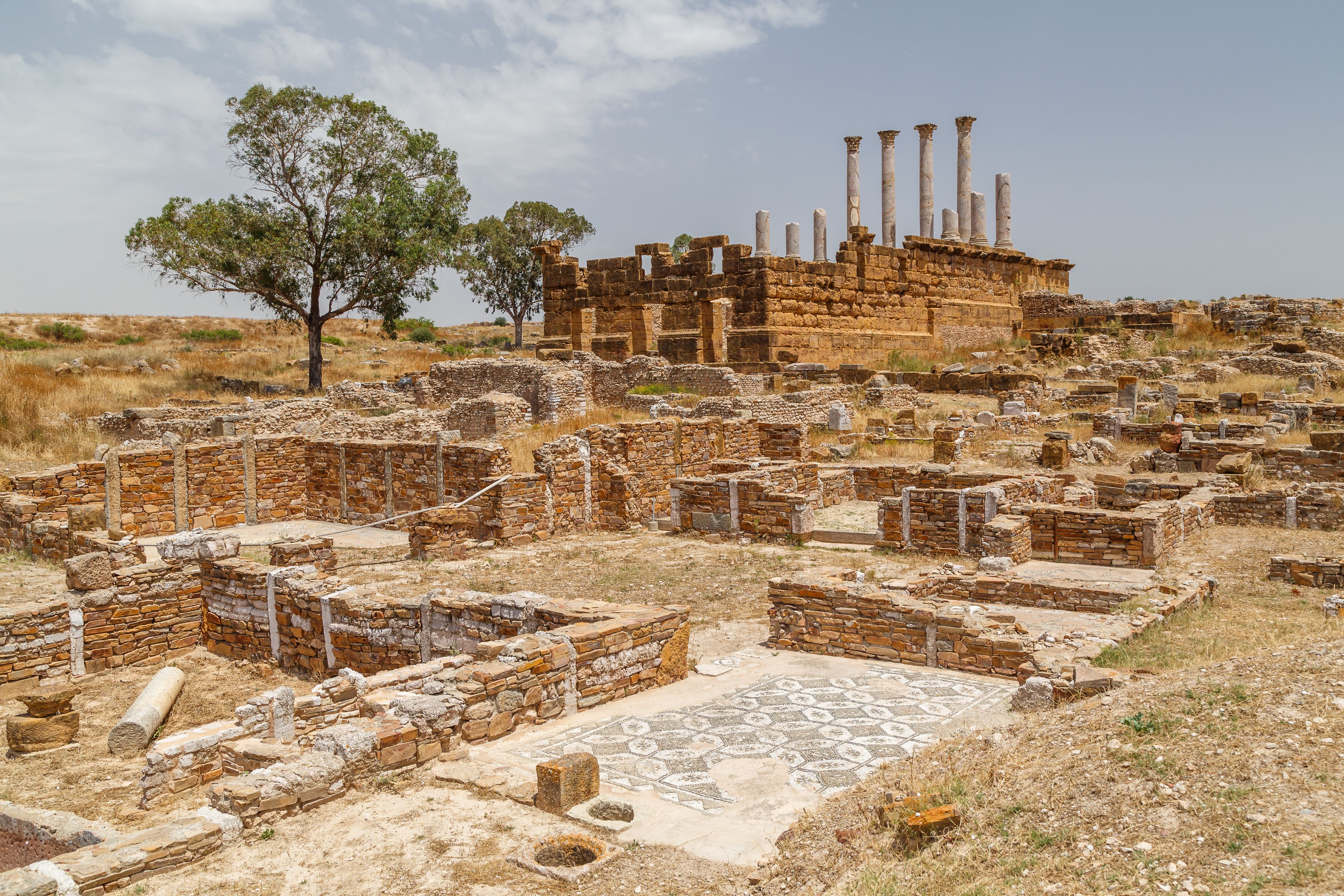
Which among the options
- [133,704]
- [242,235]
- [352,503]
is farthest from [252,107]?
[133,704]

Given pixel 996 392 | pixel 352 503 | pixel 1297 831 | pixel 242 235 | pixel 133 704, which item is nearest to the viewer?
pixel 1297 831

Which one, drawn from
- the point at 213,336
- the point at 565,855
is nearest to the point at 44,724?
the point at 565,855

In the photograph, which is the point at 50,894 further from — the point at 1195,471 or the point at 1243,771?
the point at 1195,471

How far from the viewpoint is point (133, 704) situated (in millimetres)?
8133

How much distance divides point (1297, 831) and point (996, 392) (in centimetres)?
2371

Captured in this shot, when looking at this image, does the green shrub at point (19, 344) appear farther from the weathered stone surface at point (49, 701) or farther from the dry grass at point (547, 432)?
the weathered stone surface at point (49, 701)

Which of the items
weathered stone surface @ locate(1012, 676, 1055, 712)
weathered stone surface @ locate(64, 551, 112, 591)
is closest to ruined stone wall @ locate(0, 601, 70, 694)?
weathered stone surface @ locate(64, 551, 112, 591)

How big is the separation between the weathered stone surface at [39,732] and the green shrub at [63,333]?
45.1m

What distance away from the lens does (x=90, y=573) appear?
976cm

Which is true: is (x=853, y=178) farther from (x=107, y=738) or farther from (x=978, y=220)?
(x=107, y=738)

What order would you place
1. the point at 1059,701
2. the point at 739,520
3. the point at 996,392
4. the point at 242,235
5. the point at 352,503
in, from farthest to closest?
the point at 242,235 < the point at 996,392 < the point at 352,503 < the point at 739,520 < the point at 1059,701

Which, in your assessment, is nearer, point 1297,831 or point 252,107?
point 1297,831

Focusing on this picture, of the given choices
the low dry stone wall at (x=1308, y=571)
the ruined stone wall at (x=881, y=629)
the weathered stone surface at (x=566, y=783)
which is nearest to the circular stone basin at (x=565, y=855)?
the weathered stone surface at (x=566, y=783)

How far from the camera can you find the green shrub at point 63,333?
46719 mm
